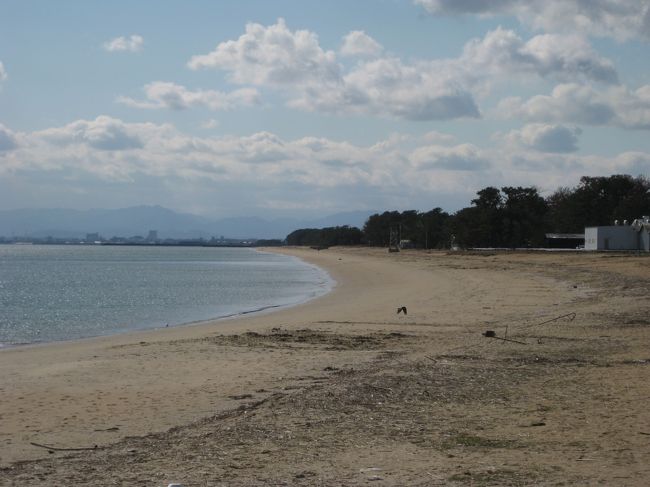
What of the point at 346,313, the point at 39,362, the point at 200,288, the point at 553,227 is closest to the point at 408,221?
the point at 553,227

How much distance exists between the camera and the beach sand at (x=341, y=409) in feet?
22.2

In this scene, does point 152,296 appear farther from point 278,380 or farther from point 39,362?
point 278,380

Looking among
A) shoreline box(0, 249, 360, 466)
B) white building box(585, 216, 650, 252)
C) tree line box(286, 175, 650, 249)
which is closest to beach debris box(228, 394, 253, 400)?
shoreline box(0, 249, 360, 466)

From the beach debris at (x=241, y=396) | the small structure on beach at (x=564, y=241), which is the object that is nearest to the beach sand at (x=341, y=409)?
the beach debris at (x=241, y=396)

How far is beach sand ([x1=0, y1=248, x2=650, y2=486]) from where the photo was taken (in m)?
6.78

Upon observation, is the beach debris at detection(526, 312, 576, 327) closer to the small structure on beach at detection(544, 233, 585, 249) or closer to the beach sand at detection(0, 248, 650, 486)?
the beach sand at detection(0, 248, 650, 486)

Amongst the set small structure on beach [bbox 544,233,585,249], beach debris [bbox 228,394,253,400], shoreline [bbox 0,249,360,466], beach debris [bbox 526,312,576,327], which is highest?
small structure on beach [bbox 544,233,585,249]

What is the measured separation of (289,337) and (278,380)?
619 centimetres

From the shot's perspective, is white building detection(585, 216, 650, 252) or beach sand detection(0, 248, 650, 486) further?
white building detection(585, 216, 650, 252)

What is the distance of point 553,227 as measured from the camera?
119 metres

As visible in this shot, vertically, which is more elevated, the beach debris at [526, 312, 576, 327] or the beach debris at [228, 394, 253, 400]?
the beach debris at [526, 312, 576, 327]

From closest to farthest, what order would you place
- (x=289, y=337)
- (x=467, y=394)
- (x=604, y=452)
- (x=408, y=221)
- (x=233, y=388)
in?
1. (x=604, y=452)
2. (x=467, y=394)
3. (x=233, y=388)
4. (x=289, y=337)
5. (x=408, y=221)

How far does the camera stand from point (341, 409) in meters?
9.15

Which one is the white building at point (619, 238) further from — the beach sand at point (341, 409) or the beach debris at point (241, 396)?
the beach debris at point (241, 396)
